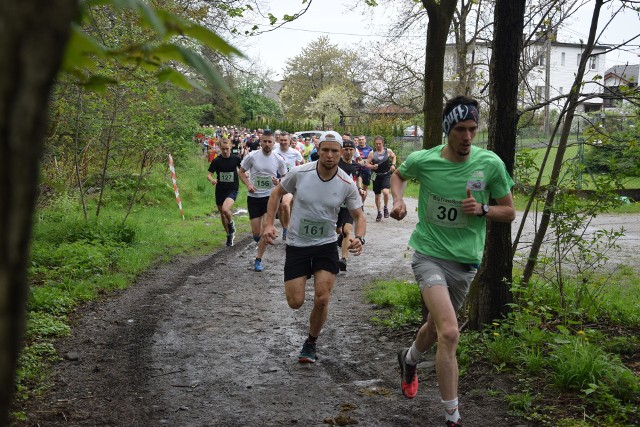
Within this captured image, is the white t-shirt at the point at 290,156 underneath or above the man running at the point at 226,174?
above

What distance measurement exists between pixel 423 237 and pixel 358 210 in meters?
1.89

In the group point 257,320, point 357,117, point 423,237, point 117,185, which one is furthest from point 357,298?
point 357,117

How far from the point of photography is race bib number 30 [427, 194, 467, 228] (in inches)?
203

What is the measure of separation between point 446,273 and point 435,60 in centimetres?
349

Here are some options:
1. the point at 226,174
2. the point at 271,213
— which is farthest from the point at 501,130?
the point at 226,174

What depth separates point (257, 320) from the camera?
27.5 ft

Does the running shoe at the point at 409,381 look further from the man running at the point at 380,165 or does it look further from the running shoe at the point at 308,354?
the man running at the point at 380,165

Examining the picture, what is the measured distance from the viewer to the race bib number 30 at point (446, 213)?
16.9 feet

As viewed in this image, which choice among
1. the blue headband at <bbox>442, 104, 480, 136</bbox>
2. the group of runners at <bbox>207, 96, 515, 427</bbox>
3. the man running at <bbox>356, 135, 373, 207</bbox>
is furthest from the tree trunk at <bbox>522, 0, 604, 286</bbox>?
the man running at <bbox>356, 135, 373, 207</bbox>

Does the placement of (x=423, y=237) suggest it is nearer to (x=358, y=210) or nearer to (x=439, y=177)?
(x=439, y=177)

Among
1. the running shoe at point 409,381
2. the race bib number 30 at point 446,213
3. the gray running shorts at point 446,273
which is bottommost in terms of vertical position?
the running shoe at point 409,381

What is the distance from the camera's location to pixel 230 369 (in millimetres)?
6430

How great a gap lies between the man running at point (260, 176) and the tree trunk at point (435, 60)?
16.6 ft

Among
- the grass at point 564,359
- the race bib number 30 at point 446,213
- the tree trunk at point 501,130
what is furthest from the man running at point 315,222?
the race bib number 30 at point 446,213
